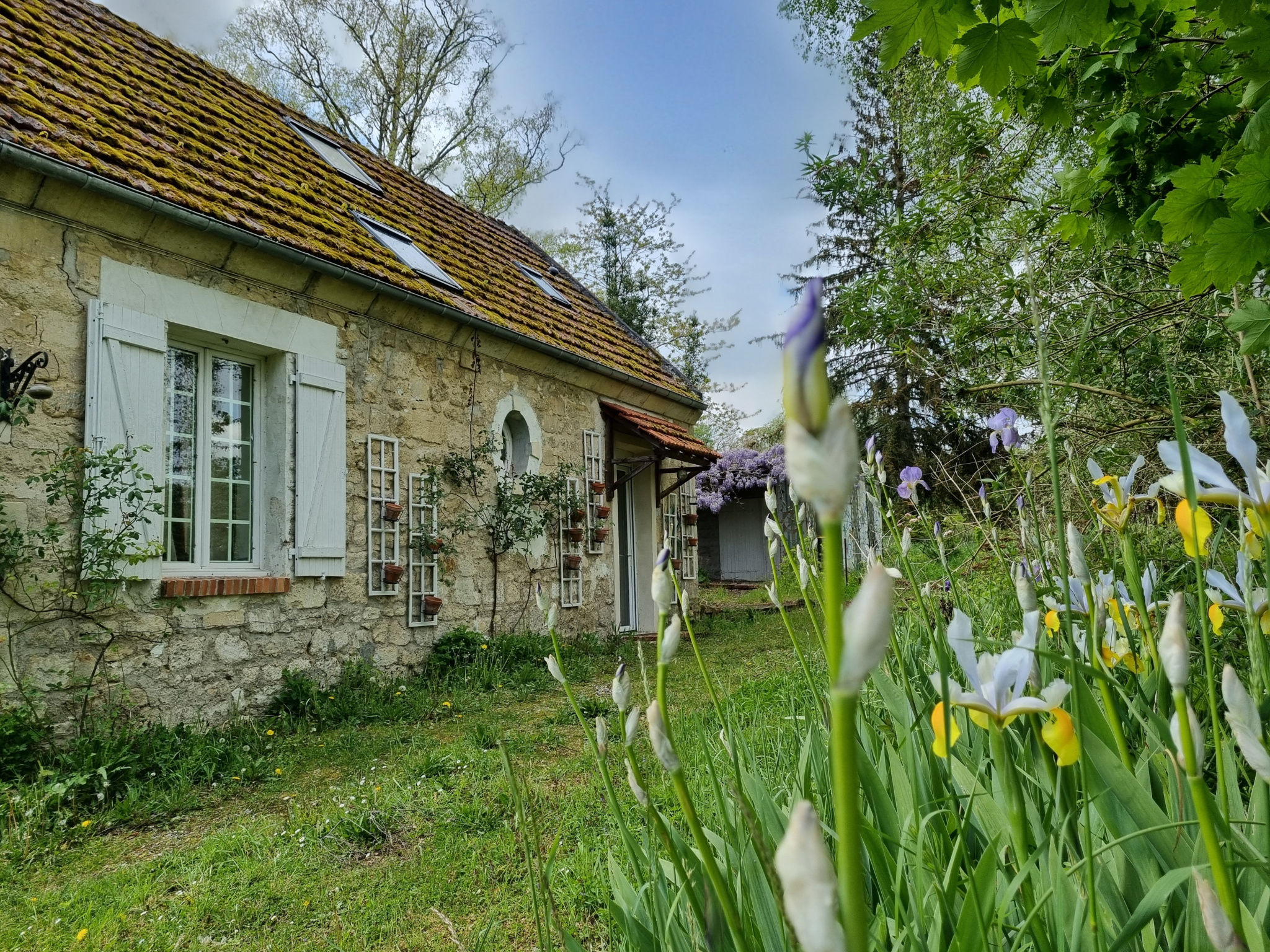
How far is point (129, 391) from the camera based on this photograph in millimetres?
4539

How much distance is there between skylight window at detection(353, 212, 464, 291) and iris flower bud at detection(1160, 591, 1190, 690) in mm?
7119

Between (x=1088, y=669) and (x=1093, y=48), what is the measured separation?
2576 millimetres

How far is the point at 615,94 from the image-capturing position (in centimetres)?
1080

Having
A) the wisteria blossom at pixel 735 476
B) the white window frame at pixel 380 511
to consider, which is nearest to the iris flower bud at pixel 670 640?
the white window frame at pixel 380 511

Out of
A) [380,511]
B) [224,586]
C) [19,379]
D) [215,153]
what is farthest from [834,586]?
[215,153]

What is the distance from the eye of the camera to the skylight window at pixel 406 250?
718 cm

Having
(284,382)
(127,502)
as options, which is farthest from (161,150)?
(127,502)

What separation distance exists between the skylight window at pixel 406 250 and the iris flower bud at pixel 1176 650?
23.4 ft

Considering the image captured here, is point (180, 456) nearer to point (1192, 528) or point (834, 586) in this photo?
point (1192, 528)

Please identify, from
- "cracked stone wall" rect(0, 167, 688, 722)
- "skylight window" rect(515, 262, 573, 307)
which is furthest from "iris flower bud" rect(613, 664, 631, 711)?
"skylight window" rect(515, 262, 573, 307)

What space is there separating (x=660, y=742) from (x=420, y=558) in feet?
20.6

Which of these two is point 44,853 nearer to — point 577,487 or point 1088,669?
point 1088,669

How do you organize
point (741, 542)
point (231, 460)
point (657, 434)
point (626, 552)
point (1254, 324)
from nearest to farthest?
point (1254, 324) < point (231, 460) < point (657, 434) < point (626, 552) < point (741, 542)

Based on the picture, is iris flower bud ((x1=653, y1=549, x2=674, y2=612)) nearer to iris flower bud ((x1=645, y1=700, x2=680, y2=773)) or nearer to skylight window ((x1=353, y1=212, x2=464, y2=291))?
iris flower bud ((x1=645, y1=700, x2=680, y2=773))
